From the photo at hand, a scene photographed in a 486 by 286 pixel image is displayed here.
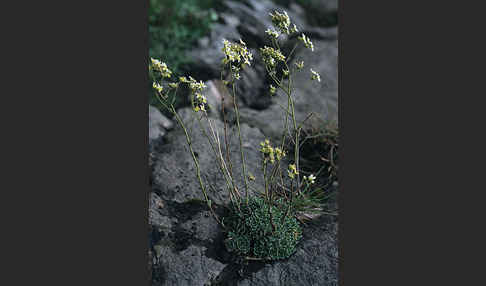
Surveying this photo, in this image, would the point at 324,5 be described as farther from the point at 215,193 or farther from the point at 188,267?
the point at 188,267

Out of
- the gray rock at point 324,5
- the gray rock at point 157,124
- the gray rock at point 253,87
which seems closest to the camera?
the gray rock at point 157,124

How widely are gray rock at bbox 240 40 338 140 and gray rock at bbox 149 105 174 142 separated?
2.17 ft

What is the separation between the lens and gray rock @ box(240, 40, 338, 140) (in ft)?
13.2

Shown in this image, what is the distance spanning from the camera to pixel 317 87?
470 centimetres

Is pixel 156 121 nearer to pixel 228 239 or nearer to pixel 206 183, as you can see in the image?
pixel 206 183

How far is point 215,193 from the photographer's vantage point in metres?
3.20

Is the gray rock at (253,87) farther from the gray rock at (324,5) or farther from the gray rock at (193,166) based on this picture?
the gray rock at (324,5)

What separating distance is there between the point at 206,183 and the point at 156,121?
0.88 m

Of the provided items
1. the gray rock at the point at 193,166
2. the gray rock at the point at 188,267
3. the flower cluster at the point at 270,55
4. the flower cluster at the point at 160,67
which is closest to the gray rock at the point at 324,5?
the gray rock at the point at 193,166

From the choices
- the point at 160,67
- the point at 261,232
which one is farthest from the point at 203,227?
the point at 160,67

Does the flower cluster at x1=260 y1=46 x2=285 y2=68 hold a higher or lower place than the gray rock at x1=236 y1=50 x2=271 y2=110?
lower

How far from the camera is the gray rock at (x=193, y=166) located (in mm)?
3198

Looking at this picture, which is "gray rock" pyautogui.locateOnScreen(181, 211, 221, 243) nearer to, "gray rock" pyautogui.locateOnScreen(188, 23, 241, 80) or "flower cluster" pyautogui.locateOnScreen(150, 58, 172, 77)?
"flower cluster" pyautogui.locateOnScreen(150, 58, 172, 77)

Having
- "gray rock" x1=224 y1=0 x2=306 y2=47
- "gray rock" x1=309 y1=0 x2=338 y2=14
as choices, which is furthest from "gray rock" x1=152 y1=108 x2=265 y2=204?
"gray rock" x1=309 y1=0 x2=338 y2=14
